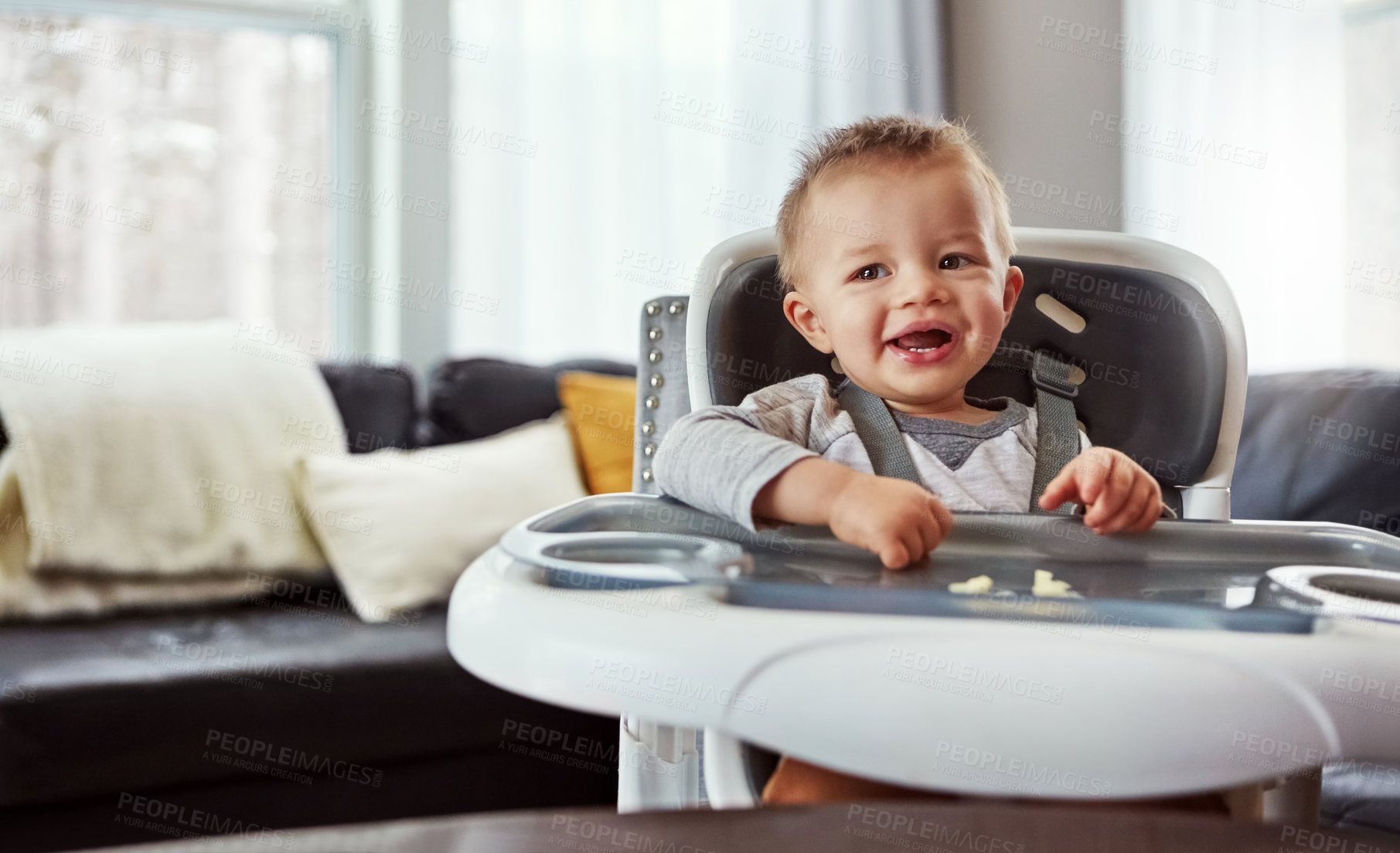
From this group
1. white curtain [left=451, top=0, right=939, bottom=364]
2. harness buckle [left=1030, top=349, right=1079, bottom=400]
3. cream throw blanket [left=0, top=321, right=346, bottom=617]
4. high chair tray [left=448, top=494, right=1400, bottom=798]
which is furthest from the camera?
white curtain [left=451, top=0, right=939, bottom=364]

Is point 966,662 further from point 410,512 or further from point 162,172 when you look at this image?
point 162,172

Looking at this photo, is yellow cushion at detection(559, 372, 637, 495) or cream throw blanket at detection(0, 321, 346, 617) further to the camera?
yellow cushion at detection(559, 372, 637, 495)

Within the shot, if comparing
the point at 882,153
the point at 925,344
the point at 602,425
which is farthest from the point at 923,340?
the point at 602,425

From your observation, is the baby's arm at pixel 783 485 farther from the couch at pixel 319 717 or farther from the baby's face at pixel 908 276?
the couch at pixel 319 717

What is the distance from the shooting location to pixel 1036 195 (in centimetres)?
156

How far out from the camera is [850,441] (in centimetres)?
63

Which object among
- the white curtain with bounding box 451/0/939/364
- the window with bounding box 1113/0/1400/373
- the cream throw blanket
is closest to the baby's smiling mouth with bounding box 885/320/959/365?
the cream throw blanket

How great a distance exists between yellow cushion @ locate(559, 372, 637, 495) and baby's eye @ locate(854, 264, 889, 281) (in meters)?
0.99

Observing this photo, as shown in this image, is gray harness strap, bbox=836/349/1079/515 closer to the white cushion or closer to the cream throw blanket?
the white cushion

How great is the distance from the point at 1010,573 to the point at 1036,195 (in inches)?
47.2

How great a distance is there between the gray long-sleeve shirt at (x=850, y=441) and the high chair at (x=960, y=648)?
3cm

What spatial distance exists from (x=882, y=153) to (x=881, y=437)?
0.55 ft

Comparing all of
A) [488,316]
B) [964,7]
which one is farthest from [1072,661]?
[488,316]

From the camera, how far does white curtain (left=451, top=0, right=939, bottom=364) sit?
2053mm
